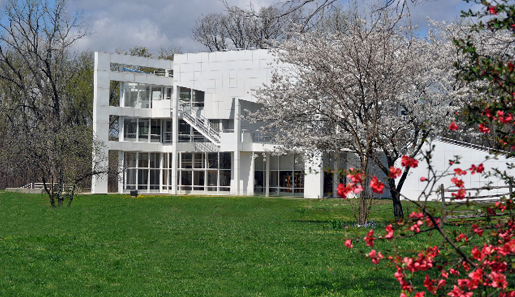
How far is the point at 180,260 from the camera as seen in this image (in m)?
12.3

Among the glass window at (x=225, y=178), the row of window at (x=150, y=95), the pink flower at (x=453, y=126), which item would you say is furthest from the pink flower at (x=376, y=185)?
the row of window at (x=150, y=95)

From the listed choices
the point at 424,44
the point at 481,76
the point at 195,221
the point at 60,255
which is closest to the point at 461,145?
the point at 424,44

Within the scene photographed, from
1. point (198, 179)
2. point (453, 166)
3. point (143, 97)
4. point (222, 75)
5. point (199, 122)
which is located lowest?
point (198, 179)

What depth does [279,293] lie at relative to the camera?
8750mm

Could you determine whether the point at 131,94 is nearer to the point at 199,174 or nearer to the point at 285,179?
the point at 199,174

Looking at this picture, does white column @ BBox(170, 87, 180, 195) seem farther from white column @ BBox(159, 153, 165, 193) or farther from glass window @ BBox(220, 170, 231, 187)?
glass window @ BBox(220, 170, 231, 187)

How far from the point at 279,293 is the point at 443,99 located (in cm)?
1548

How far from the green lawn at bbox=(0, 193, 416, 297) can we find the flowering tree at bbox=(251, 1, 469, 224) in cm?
346

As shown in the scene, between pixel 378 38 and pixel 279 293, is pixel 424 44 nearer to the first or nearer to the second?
pixel 378 38

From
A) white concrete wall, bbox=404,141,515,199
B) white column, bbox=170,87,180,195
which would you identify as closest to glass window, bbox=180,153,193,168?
white column, bbox=170,87,180,195

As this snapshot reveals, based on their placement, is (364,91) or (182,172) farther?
(182,172)

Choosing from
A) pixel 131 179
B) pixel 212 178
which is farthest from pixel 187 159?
pixel 131 179

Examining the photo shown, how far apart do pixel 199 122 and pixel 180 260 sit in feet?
112

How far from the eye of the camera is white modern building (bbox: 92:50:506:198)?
4369 centimetres
